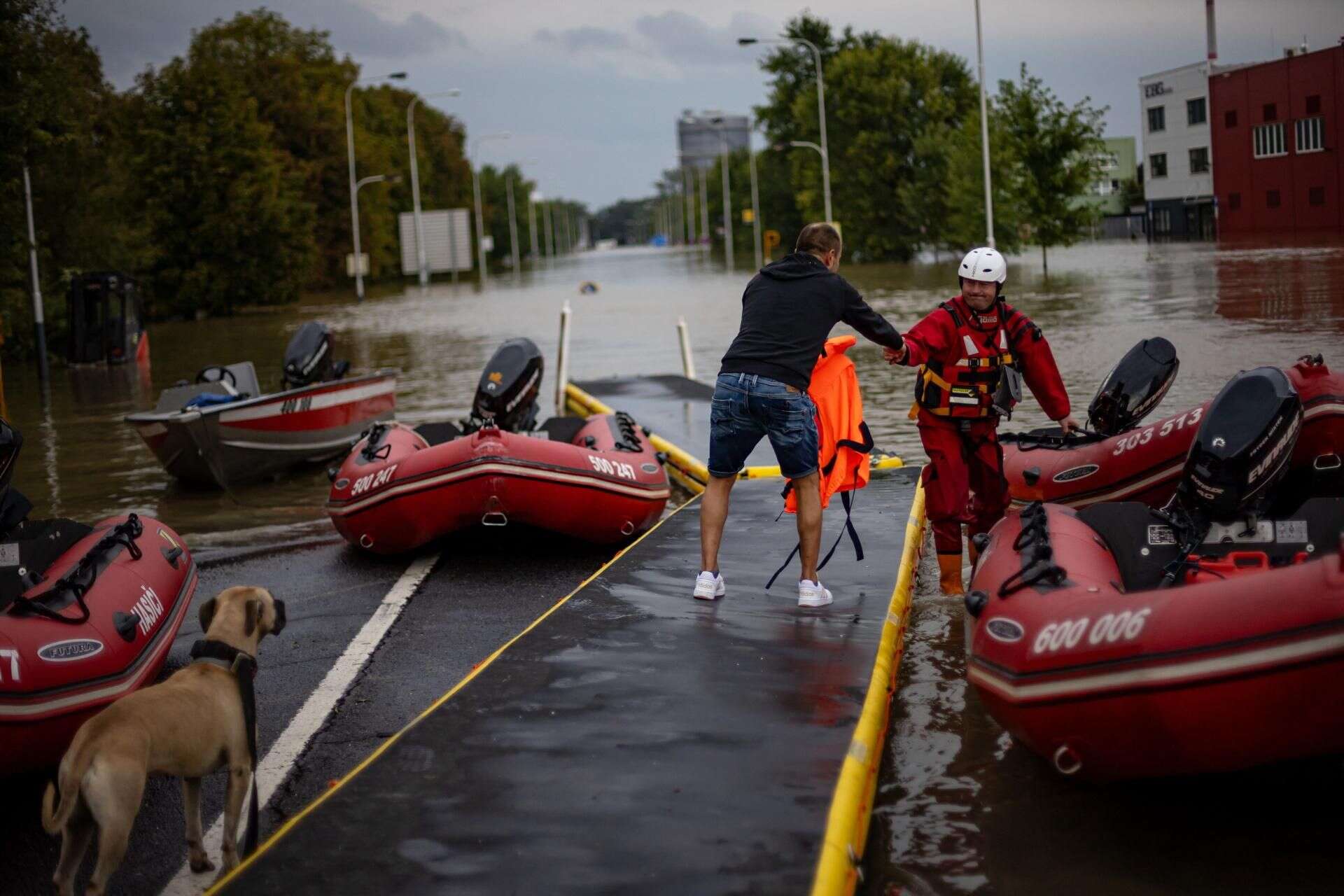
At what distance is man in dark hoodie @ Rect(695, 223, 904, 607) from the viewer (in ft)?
22.8

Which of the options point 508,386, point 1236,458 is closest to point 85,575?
point 1236,458

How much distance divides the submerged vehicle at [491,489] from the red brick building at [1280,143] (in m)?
13.2

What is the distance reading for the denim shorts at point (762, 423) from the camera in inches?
272

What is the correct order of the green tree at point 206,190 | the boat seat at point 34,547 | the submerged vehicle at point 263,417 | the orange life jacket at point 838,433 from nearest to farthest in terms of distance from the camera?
the boat seat at point 34,547 < the orange life jacket at point 838,433 < the submerged vehicle at point 263,417 < the green tree at point 206,190

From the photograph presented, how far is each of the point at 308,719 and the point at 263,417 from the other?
308 inches

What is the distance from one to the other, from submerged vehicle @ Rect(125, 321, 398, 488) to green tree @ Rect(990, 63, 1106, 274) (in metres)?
34.1

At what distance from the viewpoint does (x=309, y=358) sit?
51.8 feet

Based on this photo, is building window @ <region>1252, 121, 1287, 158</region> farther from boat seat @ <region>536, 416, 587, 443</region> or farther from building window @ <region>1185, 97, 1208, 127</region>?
boat seat @ <region>536, 416, 587, 443</region>

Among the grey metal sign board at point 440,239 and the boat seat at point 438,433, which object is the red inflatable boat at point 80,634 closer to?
the boat seat at point 438,433

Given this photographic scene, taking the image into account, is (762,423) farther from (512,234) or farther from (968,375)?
(512,234)

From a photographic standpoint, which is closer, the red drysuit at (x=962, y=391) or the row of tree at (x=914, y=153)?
the red drysuit at (x=962, y=391)

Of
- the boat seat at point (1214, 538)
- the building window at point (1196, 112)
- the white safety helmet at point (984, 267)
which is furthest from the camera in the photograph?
the building window at point (1196, 112)

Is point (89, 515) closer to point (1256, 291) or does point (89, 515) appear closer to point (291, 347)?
point (291, 347)

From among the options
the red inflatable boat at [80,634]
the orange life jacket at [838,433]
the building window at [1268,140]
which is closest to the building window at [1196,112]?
the building window at [1268,140]
